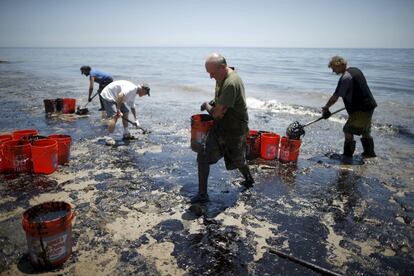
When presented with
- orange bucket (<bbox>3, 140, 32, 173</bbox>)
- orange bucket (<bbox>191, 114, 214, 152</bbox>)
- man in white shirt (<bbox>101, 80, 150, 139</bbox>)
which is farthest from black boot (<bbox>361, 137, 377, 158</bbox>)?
orange bucket (<bbox>3, 140, 32, 173</bbox>)

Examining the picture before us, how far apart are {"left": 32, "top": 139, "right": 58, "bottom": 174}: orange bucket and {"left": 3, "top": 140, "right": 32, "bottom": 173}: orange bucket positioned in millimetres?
156

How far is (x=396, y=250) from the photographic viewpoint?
4113 millimetres

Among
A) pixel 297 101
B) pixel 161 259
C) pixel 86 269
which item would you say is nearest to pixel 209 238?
pixel 161 259

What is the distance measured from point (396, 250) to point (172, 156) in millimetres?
5173

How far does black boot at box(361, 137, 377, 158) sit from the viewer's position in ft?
26.2

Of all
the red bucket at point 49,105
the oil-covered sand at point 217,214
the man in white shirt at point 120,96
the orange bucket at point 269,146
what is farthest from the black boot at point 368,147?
the red bucket at point 49,105

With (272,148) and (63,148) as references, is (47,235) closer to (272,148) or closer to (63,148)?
(63,148)

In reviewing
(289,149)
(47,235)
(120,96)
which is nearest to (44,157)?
(120,96)

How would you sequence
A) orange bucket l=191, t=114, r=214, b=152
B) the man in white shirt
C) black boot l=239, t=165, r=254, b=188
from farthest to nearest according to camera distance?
the man in white shirt, black boot l=239, t=165, r=254, b=188, orange bucket l=191, t=114, r=214, b=152

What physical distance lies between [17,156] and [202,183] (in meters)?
3.86

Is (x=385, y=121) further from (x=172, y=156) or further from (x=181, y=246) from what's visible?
(x=181, y=246)

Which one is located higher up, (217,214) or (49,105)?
(49,105)

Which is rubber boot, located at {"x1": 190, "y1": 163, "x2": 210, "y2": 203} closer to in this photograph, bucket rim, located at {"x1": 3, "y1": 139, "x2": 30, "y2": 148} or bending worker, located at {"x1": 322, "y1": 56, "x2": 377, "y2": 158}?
bucket rim, located at {"x1": 3, "y1": 139, "x2": 30, "y2": 148}

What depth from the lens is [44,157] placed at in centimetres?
596
